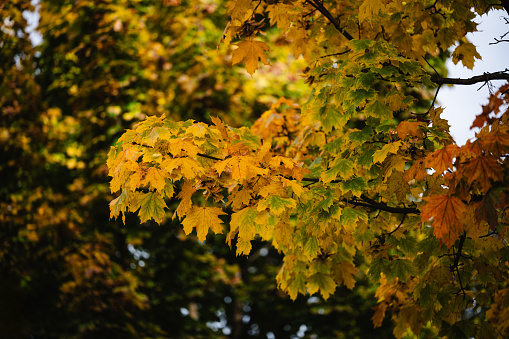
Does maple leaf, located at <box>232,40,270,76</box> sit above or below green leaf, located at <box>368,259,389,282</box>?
above

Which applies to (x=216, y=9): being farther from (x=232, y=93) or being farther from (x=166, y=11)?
(x=232, y=93)

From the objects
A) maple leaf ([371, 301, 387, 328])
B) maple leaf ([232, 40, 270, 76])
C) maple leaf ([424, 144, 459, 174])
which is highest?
maple leaf ([232, 40, 270, 76])

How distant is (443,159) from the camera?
2760 mm

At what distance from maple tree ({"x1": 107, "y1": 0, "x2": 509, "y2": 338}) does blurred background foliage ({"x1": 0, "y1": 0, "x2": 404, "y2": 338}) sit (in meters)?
4.09

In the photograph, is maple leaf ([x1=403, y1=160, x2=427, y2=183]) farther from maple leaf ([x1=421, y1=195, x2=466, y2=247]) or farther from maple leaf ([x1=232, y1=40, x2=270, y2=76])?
maple leaf ([x1=232, y1=40, x2=270, y2=76])

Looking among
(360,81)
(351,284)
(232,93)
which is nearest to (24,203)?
(232,93)

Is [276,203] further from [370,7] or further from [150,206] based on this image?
[370,7]

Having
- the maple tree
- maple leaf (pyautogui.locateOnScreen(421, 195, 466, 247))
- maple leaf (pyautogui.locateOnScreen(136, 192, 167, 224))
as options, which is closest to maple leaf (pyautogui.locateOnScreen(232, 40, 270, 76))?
the maple tree

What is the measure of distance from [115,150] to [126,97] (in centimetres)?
550

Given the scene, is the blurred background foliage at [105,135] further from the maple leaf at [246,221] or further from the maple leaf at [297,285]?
the maple leaf at [246,221]

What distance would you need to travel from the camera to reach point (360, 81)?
3.37 m

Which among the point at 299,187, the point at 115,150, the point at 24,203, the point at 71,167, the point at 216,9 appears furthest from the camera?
the point at 216,9

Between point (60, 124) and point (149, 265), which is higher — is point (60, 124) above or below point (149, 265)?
above

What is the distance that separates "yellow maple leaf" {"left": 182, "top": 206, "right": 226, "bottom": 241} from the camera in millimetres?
3156
